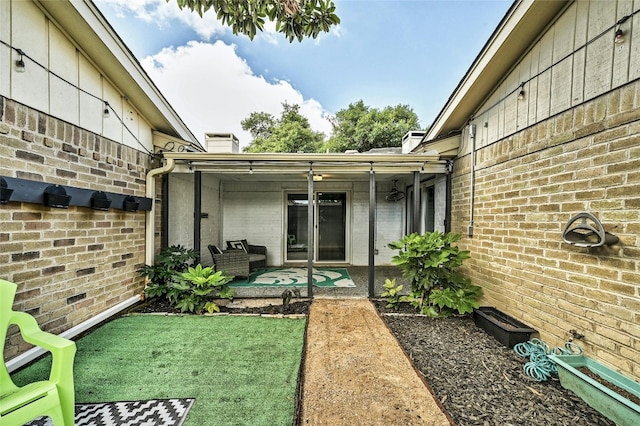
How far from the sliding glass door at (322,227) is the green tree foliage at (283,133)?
349 inches

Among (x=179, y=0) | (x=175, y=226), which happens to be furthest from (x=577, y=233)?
(x=175, y=226)

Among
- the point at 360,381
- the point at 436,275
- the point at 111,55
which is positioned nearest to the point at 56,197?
the point at 111,55

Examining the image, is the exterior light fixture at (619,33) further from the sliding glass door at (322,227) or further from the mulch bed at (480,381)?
the sliding glass door at (322,227)

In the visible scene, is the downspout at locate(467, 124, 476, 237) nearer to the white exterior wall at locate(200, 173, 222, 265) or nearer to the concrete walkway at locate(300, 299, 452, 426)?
the concrete walkway at locate(300, 299, 452, 426)

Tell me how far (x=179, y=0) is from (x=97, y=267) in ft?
10.1

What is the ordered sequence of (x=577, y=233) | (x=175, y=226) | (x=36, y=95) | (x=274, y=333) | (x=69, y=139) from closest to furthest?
(x=577, y=233)
(x=36, y=95)
(x=69, y=139)
(x=274, y=333)
(x=175, y=226)

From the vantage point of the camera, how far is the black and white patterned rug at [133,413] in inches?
66.1

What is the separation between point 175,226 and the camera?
4.81 metres

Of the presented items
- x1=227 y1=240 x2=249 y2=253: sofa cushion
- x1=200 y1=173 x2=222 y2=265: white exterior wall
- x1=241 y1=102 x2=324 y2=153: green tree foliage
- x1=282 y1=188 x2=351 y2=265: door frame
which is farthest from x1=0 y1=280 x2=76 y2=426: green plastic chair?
x1=241 y1=102 x2=324 y2=153: green tree foliage

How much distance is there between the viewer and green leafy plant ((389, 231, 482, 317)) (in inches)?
132

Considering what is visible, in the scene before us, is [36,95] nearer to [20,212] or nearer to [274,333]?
[20,212]

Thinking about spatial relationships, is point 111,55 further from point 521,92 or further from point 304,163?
point 521,92

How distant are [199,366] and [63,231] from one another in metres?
2.03

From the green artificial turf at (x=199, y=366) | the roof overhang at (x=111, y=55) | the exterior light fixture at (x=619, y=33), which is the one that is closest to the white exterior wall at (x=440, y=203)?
the exterior light fixture at (x=619, y=33)
